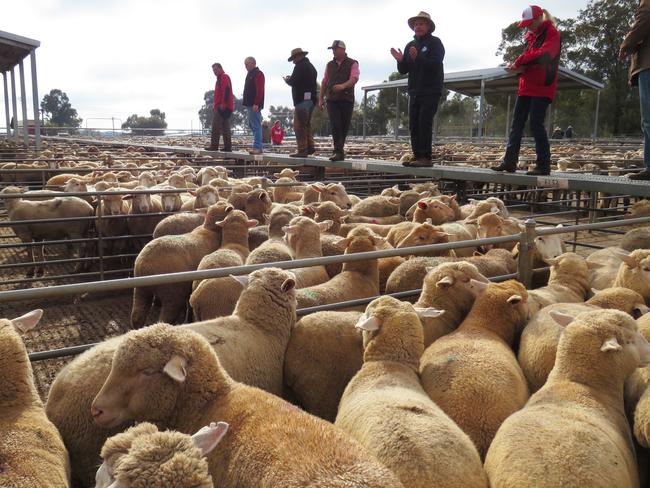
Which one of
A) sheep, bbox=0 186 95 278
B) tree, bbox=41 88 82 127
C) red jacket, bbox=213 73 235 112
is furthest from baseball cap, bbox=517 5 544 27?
tree, bbox=41 88 82 127

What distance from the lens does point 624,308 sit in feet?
11.1

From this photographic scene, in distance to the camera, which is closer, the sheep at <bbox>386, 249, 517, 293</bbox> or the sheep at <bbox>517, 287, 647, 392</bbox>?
the sheep at <bbox>517, 287, 647, 392</bbox>

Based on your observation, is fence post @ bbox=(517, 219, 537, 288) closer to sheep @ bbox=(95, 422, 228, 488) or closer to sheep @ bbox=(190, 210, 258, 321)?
sheep @ bbox=(190, 210, 258, 321)

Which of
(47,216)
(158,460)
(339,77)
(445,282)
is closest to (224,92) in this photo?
(339,77)

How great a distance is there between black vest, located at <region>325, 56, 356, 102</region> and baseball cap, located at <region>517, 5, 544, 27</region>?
4224 millimetres

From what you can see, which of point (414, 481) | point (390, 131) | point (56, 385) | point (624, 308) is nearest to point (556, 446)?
point (414, 481)

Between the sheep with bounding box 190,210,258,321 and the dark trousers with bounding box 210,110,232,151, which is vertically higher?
the dark trousers with bounding box 210,110,232,151

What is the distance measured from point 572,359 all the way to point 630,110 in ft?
151

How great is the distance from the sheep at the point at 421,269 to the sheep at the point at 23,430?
271cm

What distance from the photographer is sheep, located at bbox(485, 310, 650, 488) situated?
1.86m

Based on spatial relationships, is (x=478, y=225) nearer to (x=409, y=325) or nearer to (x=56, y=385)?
(x=409, y=325)

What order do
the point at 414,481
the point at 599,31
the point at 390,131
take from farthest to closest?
the point at 390,131 → the point at 599,31 → the point at 414,481

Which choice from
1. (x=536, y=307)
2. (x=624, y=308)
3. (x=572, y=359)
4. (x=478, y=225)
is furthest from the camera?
(x=478, y=225)

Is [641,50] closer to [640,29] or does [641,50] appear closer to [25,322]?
[640,29]
